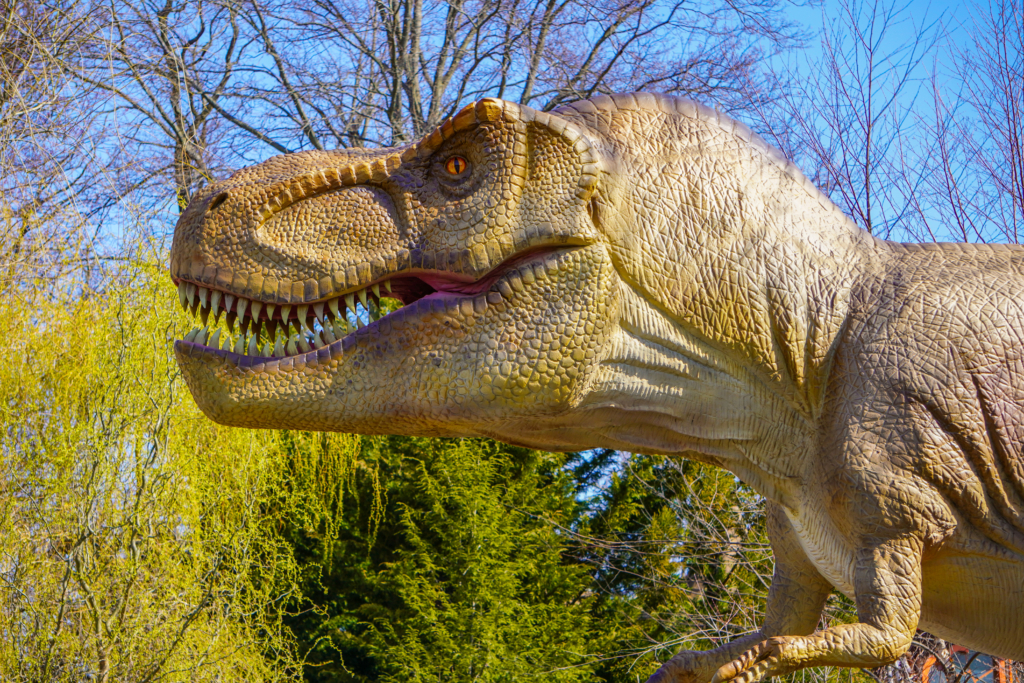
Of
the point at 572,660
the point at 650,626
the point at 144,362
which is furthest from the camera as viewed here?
the point at 650,626

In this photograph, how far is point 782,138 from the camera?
8531 mm

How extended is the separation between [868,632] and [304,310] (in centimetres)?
116

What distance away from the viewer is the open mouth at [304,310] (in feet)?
6.14

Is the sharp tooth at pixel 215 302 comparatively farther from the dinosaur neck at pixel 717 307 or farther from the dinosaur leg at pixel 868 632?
Answer: the dinosaur leg at pixel 868 632

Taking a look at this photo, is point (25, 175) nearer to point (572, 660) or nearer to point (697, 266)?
point (697, 266)

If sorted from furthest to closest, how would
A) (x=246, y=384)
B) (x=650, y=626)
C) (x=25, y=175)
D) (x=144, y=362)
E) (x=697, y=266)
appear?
1. (x=650, y=626)
2. (x=144, y=362)
3. (x=25, y=175)
4. (x=697, y=266)
5. (x=246, y=384)

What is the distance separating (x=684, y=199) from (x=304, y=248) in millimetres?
728

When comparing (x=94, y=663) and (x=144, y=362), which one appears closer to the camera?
(x=94, y=663)

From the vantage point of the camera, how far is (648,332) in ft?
6.40

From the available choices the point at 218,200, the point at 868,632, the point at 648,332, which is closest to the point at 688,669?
the point at 868,632

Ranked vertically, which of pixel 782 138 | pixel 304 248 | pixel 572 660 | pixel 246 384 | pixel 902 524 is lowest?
pixel 572 660

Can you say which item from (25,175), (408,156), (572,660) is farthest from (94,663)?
(408,156)

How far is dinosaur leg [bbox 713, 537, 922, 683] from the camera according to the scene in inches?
71.8

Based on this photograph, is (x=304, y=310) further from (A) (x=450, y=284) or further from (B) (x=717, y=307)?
(B) (x=717, y=307)
